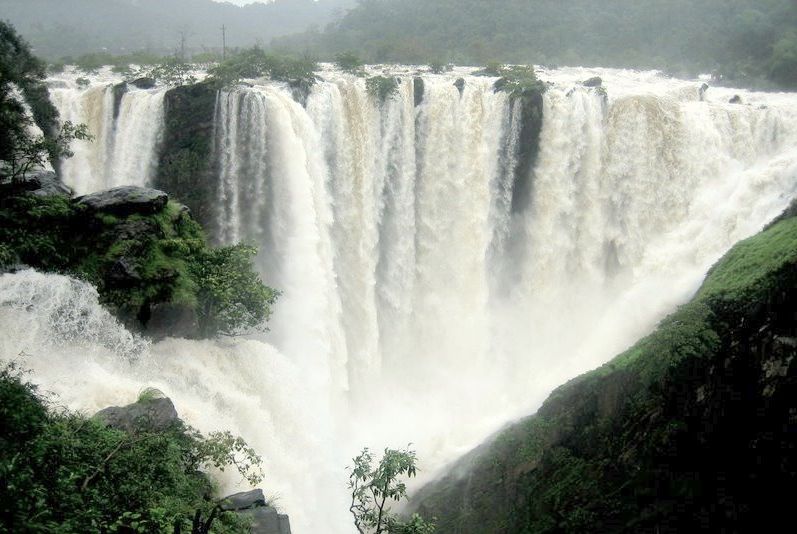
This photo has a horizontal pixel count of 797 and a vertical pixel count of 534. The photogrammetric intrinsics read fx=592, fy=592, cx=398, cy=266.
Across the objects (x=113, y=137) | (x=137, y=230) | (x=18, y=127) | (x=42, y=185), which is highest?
(x=113, y=137)

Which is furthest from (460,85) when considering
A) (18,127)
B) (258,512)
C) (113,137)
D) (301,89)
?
(258,512)

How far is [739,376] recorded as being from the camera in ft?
30.2

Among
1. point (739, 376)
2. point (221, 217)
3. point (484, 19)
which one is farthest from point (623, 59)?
point (739, 376)

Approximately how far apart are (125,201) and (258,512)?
7.62 metres

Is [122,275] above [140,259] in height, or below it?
below

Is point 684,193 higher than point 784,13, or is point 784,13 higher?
point 784,13

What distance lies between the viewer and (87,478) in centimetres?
614

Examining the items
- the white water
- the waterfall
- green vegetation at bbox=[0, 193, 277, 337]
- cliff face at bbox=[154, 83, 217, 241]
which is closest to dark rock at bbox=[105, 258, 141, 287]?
green vegetation at bbox=[0, 193, 277, 337]

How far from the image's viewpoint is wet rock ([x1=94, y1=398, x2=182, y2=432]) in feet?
28.4

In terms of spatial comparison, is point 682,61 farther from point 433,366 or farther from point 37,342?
point 37,342

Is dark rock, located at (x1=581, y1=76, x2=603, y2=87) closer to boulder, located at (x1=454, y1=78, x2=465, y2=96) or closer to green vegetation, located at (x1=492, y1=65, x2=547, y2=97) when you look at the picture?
green vegetation, located at (x1=492, y1=65, x2=547, y2=97)

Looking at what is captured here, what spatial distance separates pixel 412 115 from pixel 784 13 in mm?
30855

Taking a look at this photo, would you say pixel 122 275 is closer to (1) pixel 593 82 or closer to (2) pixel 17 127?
(2) pixel 17 127

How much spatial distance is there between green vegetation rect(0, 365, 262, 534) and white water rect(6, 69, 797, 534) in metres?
7.52
